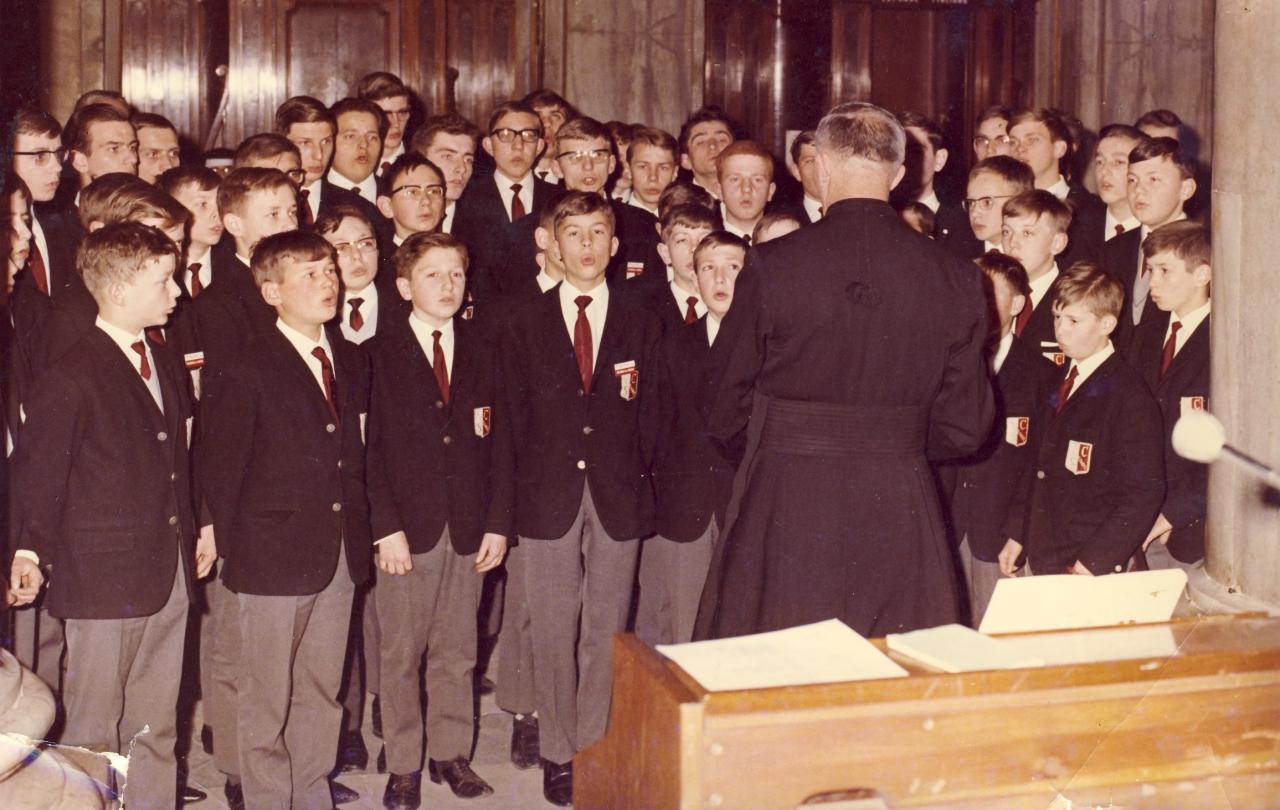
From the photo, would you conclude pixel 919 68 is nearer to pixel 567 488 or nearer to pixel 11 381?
pixel 567 488

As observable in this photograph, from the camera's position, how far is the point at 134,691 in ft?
12.5

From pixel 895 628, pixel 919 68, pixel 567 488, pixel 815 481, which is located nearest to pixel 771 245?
pixel 815 481

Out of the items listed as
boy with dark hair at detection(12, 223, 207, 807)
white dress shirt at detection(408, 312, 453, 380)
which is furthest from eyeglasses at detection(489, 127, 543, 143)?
boy with dark hair at detection(12, 223, 207, 807)

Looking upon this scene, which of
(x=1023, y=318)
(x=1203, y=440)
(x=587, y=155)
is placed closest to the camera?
(x=1203, y=440)

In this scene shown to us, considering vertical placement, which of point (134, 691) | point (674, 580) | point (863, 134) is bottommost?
point (134, 691)

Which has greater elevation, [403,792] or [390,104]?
[390,104]

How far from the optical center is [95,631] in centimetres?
375

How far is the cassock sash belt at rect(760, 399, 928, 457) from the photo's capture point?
3.26 meters

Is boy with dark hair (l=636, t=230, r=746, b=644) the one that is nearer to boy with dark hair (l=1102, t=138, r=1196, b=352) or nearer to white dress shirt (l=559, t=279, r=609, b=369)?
white dress shirt (l=559, t=279, r=609, b=369)

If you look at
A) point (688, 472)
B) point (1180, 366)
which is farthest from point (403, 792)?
point (1180, 366)

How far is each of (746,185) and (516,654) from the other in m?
2.07

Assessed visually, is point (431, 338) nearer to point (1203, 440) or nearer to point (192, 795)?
point (192, 795)

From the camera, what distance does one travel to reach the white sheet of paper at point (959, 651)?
2.11m

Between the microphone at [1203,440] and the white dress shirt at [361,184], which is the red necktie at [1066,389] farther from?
the white dress shirt at [361,184]
